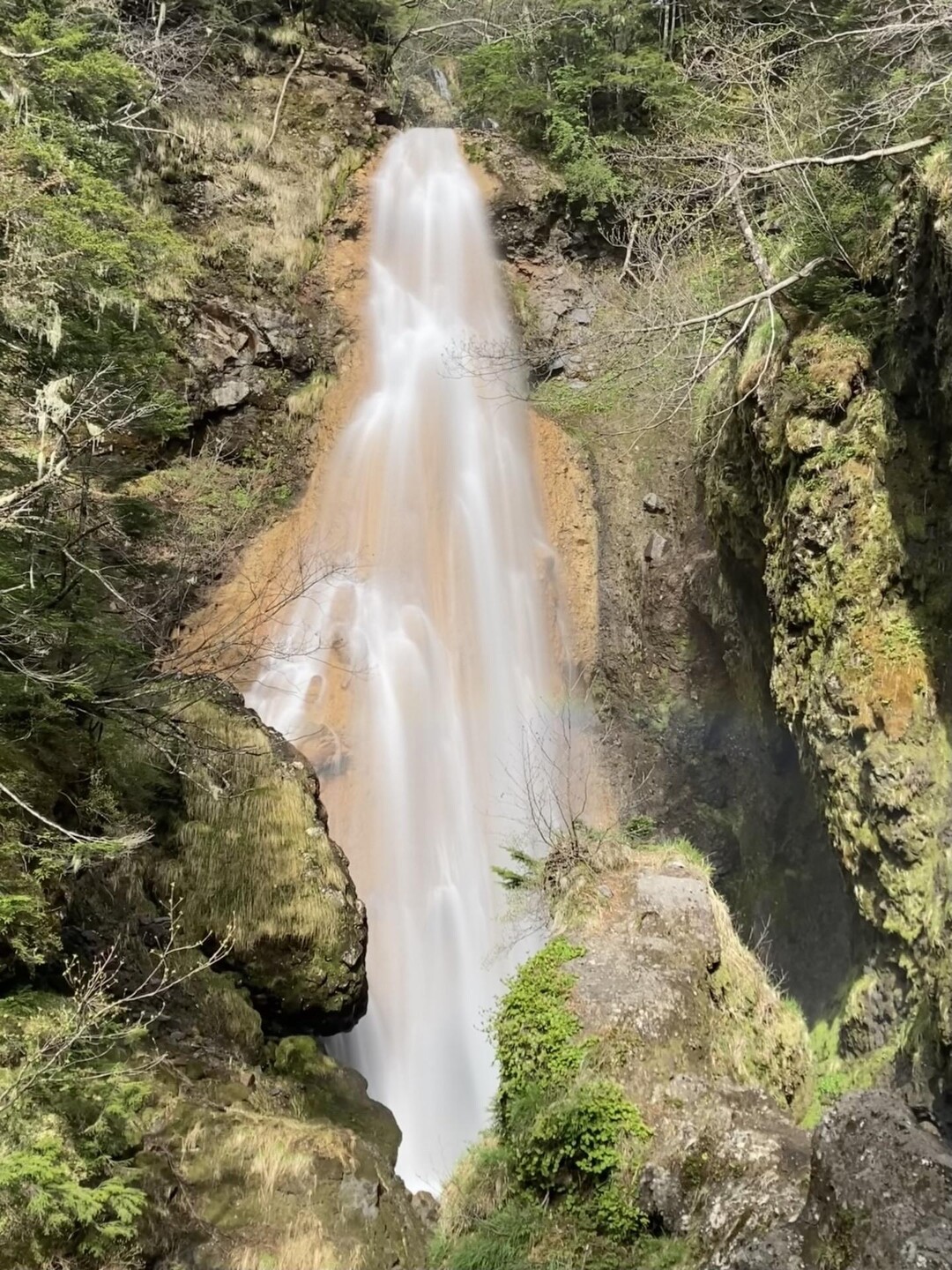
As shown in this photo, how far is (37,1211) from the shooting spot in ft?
11.3

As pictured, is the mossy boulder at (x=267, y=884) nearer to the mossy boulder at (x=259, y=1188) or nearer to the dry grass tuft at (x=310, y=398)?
the mossy boulder at (x=259, y=1188)

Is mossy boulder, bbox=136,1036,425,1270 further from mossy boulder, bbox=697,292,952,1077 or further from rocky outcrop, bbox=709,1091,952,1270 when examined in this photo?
mossy boulder, bbox=697,292,952,1077

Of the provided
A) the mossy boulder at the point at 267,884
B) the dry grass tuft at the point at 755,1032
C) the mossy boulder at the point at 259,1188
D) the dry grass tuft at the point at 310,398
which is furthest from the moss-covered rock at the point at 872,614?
the dry grass tuft at the point at 310,398

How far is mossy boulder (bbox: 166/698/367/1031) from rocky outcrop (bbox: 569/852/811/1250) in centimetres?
257

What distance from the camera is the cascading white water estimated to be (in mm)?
9664

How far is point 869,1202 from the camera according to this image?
308 cm

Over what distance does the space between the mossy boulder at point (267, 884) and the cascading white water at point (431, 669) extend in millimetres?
1848

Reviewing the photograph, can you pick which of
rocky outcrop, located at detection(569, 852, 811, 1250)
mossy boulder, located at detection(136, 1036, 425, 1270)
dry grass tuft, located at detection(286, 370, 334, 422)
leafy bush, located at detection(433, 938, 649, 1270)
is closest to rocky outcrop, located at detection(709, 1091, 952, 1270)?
rocky outcrop, located at detection(569, 852, 811, 1250)

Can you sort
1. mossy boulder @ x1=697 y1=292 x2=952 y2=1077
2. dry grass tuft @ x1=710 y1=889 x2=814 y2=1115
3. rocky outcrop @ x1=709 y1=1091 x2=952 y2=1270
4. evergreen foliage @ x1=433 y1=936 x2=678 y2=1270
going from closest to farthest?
rocky outcrop @ x1=709 y1=1091 x2=952 y2=1270 < evergreen foliage @ x1=433 y1=936 x2=678 y2=1270 < dry grass tuft @ x1=710 y1=889 x2=814 y2=1115 < mossy boulder @ x1=697 y1=292 x2=952 y2=1077

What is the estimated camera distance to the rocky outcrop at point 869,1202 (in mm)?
2887

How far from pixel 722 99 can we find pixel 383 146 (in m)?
8.59

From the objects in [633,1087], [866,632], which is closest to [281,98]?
[866,632]

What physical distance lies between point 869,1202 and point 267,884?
5.96 metres

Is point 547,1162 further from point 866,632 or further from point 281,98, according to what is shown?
point 281,98
